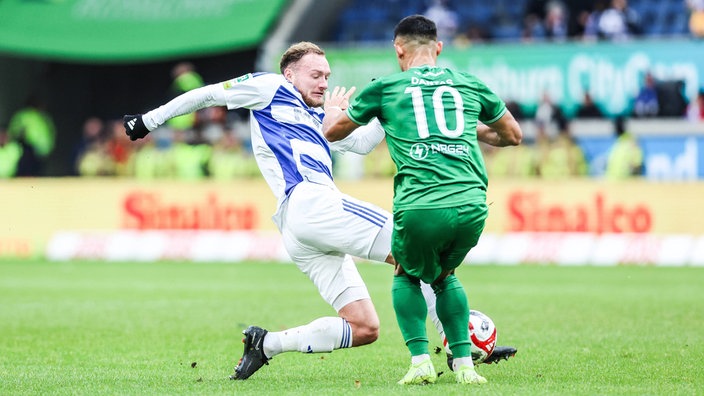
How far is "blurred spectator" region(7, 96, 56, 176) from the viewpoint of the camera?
25.8m

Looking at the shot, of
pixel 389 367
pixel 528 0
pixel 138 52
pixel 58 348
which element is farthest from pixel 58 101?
pixel 389 367

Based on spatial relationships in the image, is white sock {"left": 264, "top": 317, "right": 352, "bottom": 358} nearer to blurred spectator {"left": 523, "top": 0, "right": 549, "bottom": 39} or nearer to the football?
the football

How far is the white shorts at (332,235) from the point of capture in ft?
24.4

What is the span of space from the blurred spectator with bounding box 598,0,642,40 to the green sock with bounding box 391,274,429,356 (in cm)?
1845

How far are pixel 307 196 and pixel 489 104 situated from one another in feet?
4.05

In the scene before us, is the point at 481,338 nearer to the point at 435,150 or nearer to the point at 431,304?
the point at 431,304

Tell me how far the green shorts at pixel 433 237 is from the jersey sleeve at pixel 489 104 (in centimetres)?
52

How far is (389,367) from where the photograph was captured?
8492mm

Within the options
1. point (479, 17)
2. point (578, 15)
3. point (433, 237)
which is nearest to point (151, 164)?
point (479, 17)

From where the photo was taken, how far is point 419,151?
22.8 ft

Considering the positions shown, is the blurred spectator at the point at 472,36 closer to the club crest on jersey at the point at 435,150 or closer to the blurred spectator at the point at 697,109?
the blurred spectator at the point at 697,109

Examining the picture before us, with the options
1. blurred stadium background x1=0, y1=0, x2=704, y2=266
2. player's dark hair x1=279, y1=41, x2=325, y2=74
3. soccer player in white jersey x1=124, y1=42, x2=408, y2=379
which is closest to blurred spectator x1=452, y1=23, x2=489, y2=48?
blurred stadium background x1=0, y1=0, x2=704, y2=266

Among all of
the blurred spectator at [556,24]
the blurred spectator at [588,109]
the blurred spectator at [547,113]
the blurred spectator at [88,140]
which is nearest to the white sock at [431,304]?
the blurred spectator at [547,113]

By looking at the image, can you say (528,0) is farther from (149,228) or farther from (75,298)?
(75,298)
